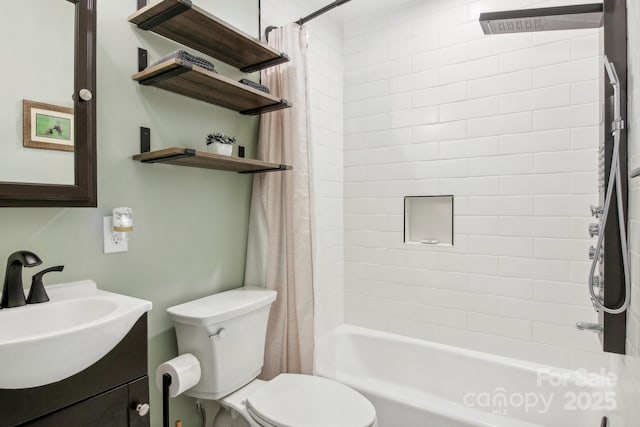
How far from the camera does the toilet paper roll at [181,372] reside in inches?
55.6

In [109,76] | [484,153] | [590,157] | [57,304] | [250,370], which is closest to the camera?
[57,304]

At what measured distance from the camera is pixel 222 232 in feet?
6.06

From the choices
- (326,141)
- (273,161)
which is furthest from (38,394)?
(326,141)

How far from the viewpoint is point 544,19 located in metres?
1.21

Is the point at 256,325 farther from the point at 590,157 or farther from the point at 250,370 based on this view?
the point at 590,157

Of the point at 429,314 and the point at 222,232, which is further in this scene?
the point at 429,314

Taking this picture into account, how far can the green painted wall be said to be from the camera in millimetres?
1280

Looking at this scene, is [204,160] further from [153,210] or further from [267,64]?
[267,64]

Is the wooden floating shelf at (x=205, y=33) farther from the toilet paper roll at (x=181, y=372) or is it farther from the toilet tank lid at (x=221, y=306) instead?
the toilet paper roll at (x=181, y=372)

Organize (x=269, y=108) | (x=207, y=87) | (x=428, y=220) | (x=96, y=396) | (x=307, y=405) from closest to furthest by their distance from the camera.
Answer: (x=96, y=396), (x=307, y=405), (x=207, y=87), (x=269, y=108), (x=428, y=220)

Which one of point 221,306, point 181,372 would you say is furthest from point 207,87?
point 181,372

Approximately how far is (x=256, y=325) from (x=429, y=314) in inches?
46.3

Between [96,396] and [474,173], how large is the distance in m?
2.05

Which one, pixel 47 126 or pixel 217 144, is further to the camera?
pixel 217 144
